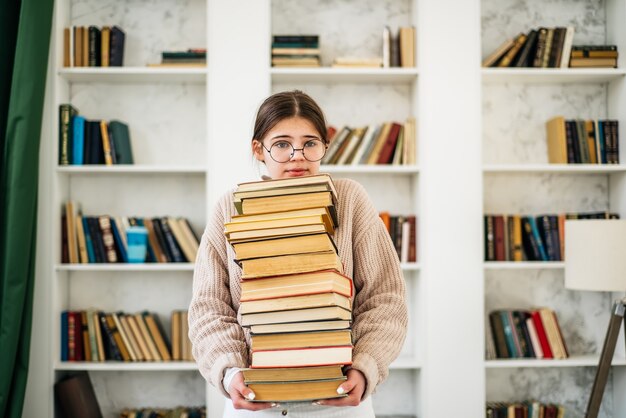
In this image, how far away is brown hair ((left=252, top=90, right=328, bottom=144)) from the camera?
1424 mm

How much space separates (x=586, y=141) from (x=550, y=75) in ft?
1.29

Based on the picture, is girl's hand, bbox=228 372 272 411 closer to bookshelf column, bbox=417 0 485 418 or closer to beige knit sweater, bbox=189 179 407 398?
beige knit sweater, bbox=189 179 407 398

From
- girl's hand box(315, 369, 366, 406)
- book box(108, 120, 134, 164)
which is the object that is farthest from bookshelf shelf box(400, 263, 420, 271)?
girl's hand box(315, 369, 366, 406)

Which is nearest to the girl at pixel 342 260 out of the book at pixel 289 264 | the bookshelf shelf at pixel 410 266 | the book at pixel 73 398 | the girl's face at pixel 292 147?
the girl's face at pixel 292 147

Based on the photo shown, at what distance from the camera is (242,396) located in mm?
1154

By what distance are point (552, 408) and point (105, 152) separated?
8.66ft

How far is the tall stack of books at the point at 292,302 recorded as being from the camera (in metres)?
1.13

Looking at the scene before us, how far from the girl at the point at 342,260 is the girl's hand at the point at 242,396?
0.07 m

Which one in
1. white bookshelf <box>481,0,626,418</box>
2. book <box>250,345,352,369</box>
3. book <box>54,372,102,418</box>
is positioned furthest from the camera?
white bookshelf <box>481,0,626,418</box>

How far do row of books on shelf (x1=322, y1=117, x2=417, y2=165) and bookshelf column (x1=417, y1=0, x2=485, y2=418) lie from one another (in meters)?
0.09

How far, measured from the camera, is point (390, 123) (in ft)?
11.1

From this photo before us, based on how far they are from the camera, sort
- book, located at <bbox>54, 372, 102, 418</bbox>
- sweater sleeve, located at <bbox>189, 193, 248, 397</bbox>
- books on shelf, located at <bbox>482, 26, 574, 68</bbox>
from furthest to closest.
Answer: books on shelf, located at <bbox>482, 26, 574, 68</bbox> < book, located at <bbox>54, 372, 102, 418</bbox> < sweater sleeve, located at <bbox>189, 193, 248, 397</bbox>

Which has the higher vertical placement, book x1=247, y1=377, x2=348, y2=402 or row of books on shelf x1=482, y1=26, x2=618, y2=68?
row of books on shelf x1=482, y1=26, x2=618, y2=68

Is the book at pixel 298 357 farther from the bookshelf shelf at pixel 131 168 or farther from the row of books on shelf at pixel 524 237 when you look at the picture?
the row of books on shelf at pixel 524 237
